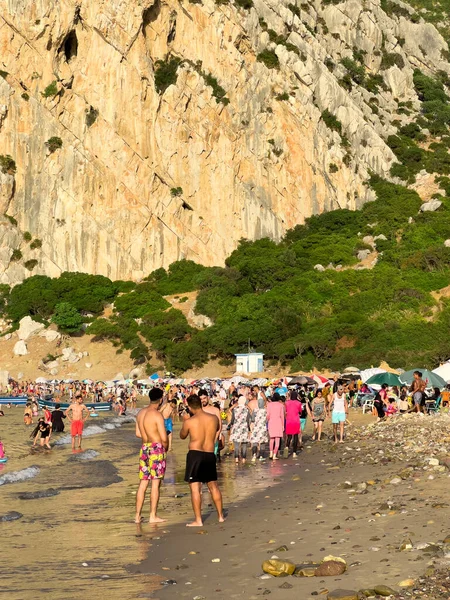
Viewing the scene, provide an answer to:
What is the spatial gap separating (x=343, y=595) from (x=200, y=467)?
3822mm

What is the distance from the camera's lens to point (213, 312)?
6197 cm

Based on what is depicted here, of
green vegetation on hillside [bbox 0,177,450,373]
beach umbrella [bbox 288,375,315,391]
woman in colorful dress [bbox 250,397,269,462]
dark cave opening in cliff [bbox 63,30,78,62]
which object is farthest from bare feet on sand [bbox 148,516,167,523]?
dark cave opening in cliff [bbox 63,30,78,62]

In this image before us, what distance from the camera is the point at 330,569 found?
7387 mm

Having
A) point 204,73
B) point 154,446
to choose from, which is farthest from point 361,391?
point 204,73

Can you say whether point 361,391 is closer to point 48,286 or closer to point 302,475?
point 302,475

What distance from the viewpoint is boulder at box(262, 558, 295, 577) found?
24.9 ft

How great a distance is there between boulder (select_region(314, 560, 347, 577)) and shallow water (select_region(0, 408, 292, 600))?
145cm

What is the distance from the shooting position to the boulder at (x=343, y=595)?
6.54 metres

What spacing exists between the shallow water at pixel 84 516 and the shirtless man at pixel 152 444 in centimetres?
52

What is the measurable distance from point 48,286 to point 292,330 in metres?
20.2

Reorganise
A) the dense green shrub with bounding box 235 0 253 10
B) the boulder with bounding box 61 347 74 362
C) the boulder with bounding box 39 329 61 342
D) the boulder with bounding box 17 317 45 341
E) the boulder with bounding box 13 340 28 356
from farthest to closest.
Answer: the dense green shrub with bounding box 235 0 253 10 < the boulder with bounding box 17 317 45 341 < the boulder with bounding box 39 329 61 342 < the boulder with bounding box 13 340 28 356 < the boulder with bounding box 61 347 74 362

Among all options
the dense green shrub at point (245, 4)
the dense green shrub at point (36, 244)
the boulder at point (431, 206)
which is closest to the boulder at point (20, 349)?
the dense green shrub at point (36, 244)

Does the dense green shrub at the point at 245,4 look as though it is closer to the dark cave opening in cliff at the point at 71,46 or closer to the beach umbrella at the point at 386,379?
the dark cave opening in cliff at the point at 71,46

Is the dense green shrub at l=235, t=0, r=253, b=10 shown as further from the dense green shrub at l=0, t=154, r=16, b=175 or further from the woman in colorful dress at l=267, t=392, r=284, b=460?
the woman in colorful dress at l=267, t=392, r=284, b=460
